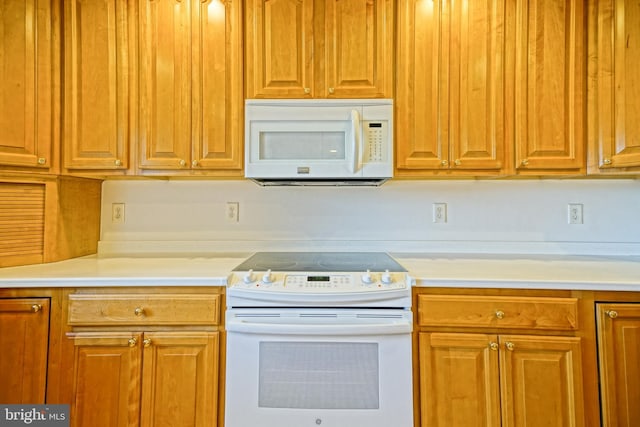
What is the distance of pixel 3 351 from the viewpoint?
47.3 inches

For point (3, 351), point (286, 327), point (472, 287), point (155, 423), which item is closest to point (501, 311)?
point (472, 287)

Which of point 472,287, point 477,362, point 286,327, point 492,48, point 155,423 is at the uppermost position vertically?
point 492,48

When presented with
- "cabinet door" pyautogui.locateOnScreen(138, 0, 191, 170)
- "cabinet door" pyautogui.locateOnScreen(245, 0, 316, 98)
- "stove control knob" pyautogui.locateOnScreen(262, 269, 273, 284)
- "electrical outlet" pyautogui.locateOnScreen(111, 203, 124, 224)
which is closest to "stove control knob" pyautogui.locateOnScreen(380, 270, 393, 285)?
"stove control knob" pyautogui.locateOnScreen(262, 269, 273, 284)

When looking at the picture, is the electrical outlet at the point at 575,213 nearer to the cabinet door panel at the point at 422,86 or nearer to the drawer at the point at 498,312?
the drawer at the point at 498,312

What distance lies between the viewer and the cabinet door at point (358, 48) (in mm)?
1491

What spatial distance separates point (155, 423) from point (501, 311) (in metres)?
1.44

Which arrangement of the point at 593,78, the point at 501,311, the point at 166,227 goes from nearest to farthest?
the point at 501,311, the point at 593,78, the point at 166,227

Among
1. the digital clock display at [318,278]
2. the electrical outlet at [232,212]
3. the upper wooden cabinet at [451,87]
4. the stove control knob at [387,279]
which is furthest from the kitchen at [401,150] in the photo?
the digital clock display at [318,278]

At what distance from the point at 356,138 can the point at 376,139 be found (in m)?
0.11

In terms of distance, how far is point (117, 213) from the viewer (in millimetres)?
1847

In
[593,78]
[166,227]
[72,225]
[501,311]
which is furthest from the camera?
[166,227]

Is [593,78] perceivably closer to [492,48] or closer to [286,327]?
[492,48]

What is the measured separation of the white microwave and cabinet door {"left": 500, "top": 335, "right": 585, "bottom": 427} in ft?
2.95

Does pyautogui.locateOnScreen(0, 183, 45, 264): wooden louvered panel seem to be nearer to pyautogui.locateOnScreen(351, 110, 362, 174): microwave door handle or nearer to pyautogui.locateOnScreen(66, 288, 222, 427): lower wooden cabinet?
pyautogui.locateOnScreen(66, 288, 222, 427): lower wooden cabinet
